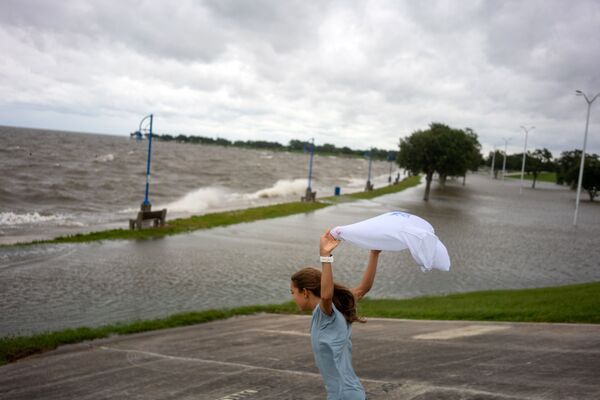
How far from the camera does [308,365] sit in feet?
24.3

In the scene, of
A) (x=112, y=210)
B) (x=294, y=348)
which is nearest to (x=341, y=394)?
(x=294, y=348)

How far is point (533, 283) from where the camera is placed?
1733 centimetres

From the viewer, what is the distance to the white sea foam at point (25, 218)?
2819cm

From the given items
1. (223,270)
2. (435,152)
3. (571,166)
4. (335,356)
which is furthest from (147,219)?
(571,166)

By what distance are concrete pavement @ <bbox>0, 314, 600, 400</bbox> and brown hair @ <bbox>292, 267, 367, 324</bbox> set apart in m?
2.95

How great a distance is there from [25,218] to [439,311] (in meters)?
25.9

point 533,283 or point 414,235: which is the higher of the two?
point 414,235

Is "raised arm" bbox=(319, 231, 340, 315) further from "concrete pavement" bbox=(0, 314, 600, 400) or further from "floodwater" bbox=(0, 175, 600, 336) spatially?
"floodwater" bbox=(0, 175, 600, 336)

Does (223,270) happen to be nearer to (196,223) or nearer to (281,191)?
(196,223)

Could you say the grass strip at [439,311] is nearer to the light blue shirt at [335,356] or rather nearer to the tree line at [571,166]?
the light blue shirt at [335,356]

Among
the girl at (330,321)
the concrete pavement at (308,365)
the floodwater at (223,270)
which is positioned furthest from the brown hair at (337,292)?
the floodwater at (223,270)

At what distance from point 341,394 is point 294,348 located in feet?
17.4

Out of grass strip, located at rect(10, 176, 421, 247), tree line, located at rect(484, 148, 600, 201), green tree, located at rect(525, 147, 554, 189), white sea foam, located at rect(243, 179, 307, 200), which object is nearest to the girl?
grass strip, located at rect(10, 176, 421, 247)

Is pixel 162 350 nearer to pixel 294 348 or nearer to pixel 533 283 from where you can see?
pixel 294 348
